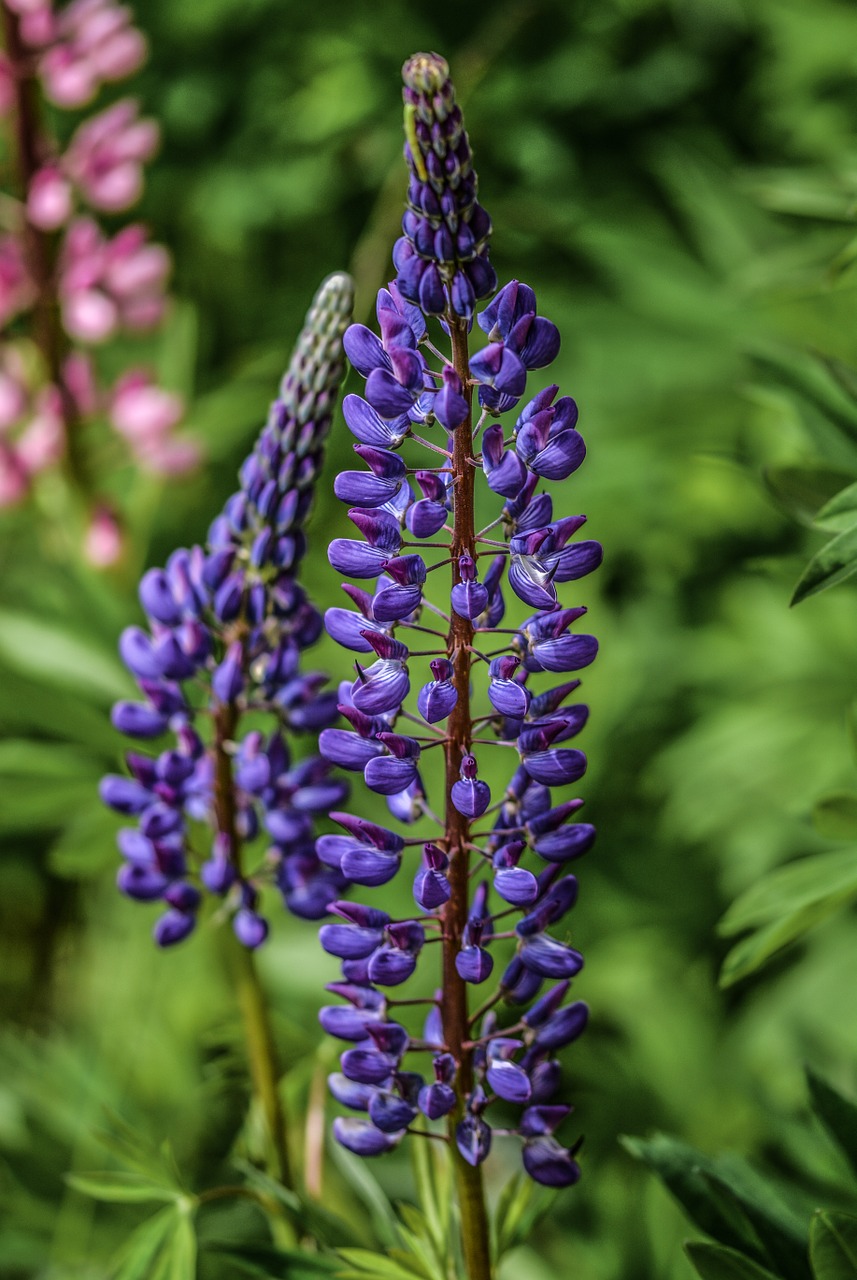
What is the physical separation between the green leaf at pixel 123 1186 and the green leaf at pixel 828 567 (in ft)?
1.98

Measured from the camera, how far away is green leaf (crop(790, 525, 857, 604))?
2.31ft

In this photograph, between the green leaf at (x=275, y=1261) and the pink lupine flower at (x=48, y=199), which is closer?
the green leaf at (x=275, y=1261)

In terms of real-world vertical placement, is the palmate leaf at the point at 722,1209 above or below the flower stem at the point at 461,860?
below

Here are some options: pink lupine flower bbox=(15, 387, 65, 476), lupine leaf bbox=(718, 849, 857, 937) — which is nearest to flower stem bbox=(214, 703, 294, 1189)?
lupine leaf bbox=(718, 849, 857, 937)

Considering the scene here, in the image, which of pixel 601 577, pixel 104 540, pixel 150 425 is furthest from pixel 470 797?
pixel 601 577

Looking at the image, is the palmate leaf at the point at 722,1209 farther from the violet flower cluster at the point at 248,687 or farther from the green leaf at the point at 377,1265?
the violet flower cluster at the point at 248,687

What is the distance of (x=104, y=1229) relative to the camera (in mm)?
1326

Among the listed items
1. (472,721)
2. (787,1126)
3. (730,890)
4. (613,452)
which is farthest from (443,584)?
(472,721)

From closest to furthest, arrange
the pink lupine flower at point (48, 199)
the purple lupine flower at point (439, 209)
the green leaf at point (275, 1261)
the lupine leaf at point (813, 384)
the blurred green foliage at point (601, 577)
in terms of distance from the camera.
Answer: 1. the purple lupine flower at point (439, 209)
2. the green leaf at point (275, 1261)
3. the lupine leaf at point (813, 384)
4. the blurred green foliage at point (601, 577)
5. the pink lupine flower at point (48, 199)

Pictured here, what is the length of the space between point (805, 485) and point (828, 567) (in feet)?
0.90

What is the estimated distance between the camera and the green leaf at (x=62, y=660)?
1.34m

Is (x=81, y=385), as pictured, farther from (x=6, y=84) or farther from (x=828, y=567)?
(x=828, y=567)

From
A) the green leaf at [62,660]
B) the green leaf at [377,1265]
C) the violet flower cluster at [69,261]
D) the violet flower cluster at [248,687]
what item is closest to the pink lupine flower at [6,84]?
the violet flower cluster at [69,261]

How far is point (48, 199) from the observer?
1.55m
